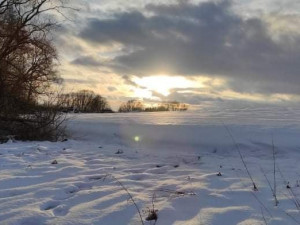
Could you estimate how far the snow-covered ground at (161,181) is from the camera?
13.0 feet

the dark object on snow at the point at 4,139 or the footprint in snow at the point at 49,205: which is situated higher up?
the dark object on snow at the point at 4,139

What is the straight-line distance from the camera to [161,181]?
5617 millimetres

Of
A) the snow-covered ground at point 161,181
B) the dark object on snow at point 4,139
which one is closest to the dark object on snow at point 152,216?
the snow-covered ground at point 161,181

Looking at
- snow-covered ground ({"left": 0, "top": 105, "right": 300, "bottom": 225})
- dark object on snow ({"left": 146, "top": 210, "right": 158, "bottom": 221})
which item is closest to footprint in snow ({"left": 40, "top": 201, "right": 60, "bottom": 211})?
snow-covered ground ({"left": 0, "top": 105, "right": 300, "bottom": 225})

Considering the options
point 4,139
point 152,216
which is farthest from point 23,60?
point 152,216

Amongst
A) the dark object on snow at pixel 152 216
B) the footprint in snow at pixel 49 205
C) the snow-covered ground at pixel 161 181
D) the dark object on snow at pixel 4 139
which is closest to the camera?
the dark object on snow at pixel 152 216

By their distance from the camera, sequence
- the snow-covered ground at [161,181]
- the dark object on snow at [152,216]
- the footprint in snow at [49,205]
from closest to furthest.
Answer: the dark object on snow at [152,216], the snow-covered ground at [161,181], the footprint in snow at [49,205]

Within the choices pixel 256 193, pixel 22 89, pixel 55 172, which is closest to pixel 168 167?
pixel 55 172

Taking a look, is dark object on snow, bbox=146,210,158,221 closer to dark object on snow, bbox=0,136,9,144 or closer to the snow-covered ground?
the snow-covered ground

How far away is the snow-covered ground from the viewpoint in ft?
13.0

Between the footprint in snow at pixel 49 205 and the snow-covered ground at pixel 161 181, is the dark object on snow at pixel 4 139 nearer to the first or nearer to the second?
the snow-covered ground at pixel 161 181

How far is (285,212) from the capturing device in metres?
3.98

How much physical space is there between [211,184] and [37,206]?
227 cm

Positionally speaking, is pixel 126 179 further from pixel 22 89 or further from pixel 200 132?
pixel 22 89
